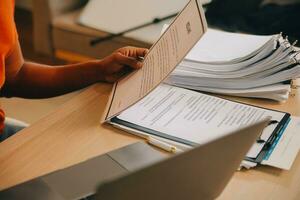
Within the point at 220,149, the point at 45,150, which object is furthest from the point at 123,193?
the point at 45,150

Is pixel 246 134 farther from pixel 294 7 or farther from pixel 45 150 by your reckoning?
pixel 294 7

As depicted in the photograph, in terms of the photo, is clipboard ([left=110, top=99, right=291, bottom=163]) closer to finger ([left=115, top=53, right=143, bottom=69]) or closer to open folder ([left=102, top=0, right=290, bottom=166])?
open folder ([left=102, top=0, right=290, bottom=166])

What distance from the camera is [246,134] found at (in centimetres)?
53

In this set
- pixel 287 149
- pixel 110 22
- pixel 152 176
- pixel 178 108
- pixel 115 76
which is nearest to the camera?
pixel 152 176

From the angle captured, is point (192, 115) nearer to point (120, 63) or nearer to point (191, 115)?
point (191, 115)

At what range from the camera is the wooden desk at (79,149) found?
0.76m

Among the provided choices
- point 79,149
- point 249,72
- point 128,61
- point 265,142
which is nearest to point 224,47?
point 249,72

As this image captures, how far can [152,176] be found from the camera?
482mm

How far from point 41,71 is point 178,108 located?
0.38 metres

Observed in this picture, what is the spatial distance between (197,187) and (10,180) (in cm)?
35

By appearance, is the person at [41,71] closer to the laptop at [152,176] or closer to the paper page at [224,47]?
the paper page at [224,47]

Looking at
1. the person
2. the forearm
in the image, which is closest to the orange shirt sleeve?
the person

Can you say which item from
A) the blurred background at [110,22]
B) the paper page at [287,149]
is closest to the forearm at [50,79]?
the paper page at [287,149]

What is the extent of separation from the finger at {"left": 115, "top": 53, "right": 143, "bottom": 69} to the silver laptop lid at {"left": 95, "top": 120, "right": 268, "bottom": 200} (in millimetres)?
442
